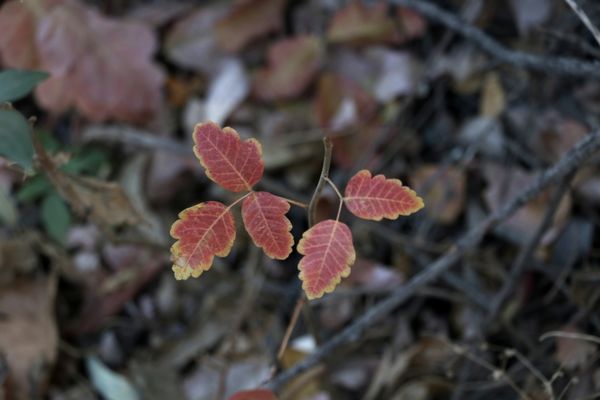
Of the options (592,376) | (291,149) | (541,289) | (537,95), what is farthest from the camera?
(291,149)

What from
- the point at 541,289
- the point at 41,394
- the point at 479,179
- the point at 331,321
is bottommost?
the point at 41,394

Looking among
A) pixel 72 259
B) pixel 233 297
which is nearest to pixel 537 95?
pixel 233 297

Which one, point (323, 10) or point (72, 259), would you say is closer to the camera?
point (72, 259)

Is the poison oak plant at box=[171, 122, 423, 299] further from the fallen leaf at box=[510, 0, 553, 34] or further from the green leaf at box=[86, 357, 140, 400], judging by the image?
the fallen leaf at box=[510, 0, 553, 34]

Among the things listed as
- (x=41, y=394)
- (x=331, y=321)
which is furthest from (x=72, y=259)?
(x=331, y=321)

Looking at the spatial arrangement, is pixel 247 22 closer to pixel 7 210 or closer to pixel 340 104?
pixel 340 104

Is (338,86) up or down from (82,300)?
up

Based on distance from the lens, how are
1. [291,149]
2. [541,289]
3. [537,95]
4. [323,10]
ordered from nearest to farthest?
[541,289], [537,95], [291,149], [323,10]

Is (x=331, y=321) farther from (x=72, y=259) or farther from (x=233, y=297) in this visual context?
(x=72, y=259)
